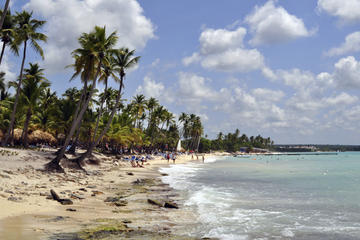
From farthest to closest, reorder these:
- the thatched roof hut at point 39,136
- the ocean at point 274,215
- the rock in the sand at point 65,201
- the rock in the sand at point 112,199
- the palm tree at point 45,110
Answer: the thatched roof hut at point 39,136 < the palm tree at point 45,110 < the rock in the sand at point 112,199 < the rock in the sand at point 65,201 < the ocean at point 274,215

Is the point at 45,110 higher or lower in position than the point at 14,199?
higher

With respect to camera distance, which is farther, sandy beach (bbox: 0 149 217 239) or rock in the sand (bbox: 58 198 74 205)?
rock in the sand (bbox: 58 198 74 205)

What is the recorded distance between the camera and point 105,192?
1795 centimetres

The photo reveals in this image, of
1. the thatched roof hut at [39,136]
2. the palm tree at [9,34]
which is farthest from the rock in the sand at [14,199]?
the thatched roof hut at [39,136]

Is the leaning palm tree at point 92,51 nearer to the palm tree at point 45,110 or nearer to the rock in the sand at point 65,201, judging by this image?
the rock in the sand at point 65,201

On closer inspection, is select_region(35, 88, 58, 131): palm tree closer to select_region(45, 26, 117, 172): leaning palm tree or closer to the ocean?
select_region(45, 26, 117, 172): leaning palm tree

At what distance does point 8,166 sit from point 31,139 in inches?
1499

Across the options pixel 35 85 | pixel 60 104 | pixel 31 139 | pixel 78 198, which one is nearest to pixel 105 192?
pixel 78 198

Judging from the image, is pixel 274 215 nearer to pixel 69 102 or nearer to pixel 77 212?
pixel 77 212

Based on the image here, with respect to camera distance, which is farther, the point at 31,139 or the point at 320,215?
the point at 31,139

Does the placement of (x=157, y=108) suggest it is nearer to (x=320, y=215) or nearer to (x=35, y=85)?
(x=35, y=85)

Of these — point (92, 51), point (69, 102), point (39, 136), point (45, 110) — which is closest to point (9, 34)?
point (92, 51)

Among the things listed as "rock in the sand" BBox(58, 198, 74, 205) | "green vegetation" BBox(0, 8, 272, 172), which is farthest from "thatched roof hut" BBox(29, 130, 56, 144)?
"rock in the sand" BBox(58, 198, 74, 205)

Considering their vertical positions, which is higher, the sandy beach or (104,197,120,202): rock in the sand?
the sandy beach
